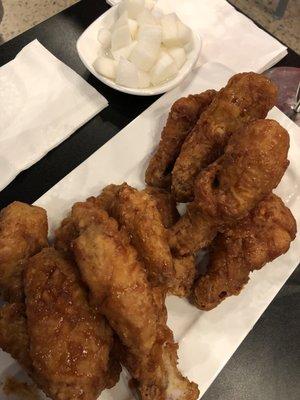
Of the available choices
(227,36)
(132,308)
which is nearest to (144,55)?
(227,36)

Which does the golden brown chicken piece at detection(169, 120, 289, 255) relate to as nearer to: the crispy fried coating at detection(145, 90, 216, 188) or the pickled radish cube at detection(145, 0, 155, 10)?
the crispy fried coating at detection(145, 90, 216, 188)

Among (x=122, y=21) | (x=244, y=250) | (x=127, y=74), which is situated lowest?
(x=244, y=250)

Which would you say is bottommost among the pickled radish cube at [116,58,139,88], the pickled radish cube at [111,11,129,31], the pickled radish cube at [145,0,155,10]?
the pickled radish cube at [116,58,139,88]

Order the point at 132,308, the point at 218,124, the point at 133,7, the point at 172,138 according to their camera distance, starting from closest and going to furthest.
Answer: the point at 132,308
the point at 218,124
the point at 172,138
the point at 133,7

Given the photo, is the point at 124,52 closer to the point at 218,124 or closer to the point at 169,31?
the point at 169,31

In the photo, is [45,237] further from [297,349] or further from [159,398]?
[297,349]

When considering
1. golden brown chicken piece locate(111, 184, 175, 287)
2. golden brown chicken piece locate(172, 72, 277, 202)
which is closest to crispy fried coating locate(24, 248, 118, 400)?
golden brown chicken piece locate(111, 184, 175, 287)
